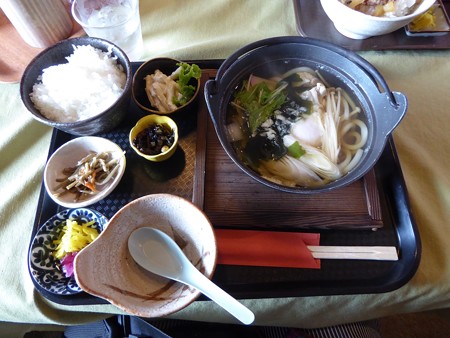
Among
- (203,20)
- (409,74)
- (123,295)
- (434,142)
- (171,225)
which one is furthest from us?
(203,20)

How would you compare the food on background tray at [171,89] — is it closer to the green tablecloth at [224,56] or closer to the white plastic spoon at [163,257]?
the green tablecloth at [224,56]

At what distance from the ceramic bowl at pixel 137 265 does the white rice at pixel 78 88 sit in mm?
454

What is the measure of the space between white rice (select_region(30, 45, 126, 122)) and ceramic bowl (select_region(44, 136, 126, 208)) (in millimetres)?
97

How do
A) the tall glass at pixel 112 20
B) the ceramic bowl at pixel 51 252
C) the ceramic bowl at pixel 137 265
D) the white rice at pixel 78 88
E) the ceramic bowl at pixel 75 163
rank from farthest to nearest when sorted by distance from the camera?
the tall glass at pixel 112 20 < the white rice at pixel 78 88 < the ceramic bowl at pixel 75 163 < the ceramic bowl at pixel 51 252 < the ceramic bowl at pixel 137 265

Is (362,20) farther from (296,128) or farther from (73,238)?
(73,238)

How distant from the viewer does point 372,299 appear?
1021 millimetres

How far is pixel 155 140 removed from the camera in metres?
1.14

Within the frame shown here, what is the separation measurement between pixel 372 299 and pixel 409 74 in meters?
0.88

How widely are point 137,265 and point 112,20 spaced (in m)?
0.97

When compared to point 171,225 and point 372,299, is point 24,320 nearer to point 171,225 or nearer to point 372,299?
point 171,225

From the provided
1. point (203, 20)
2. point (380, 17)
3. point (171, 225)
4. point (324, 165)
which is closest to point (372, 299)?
point (324, 165)

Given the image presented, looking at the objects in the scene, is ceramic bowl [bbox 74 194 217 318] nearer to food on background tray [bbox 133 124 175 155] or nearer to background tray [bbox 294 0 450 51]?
food on background tray [bbox 133 124 175 155]

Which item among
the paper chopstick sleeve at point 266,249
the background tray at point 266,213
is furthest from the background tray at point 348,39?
the paper chopstick sleeve at point 266,249

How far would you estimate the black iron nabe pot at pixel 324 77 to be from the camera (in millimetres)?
944
